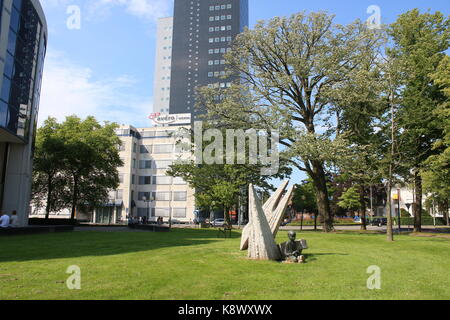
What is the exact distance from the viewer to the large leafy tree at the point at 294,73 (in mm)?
27594

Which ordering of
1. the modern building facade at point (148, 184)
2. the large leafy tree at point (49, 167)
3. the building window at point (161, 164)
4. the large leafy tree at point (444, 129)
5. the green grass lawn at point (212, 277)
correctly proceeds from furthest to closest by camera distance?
the building window at point (161, 164) < the modern building facade at point (148, 184) < the large leafy tree at point (49, 167) < the large leafy tree at point (444, 129) < the green grass lawn at point (212, 277)

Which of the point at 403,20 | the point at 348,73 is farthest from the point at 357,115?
the point at 403,20

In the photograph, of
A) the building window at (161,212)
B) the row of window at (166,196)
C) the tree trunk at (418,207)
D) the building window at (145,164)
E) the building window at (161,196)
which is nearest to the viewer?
the tree trunk at (418,207)

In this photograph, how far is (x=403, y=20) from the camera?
3278cm

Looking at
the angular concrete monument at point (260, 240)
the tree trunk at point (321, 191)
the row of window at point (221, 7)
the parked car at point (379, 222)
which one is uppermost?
the row of window at point (221, 7)

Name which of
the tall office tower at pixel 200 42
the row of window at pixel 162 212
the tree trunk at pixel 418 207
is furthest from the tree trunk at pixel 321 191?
the tall office tower at pixel 200 42

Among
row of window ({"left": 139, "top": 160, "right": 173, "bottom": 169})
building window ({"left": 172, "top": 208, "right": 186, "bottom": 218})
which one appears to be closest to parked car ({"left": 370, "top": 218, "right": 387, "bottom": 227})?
building window ({"left": 172, "top": 208, "right": 186, "bottom": 218})

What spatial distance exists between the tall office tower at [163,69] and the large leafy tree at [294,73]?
11475 cm

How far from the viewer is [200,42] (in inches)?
5172

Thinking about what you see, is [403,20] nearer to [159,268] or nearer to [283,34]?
[283,34]

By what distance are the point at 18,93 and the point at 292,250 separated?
22.8 metres

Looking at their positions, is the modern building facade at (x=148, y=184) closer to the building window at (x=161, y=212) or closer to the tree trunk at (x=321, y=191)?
the building window at (x=161, y=212)

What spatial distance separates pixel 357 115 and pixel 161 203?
2097 inches
